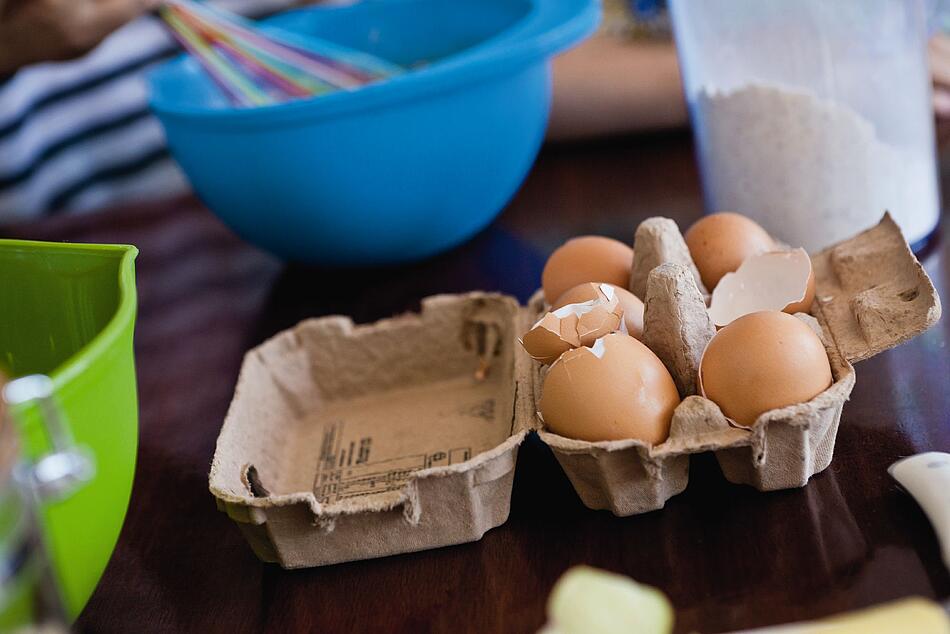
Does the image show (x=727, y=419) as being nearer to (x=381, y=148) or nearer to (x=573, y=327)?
(x=573, y=327)

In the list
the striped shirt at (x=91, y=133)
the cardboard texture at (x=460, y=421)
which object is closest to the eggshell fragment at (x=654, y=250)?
the cardboard texture at (x=460, y=421)

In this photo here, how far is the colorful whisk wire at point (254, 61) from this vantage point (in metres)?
0.97

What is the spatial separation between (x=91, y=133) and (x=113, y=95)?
72 mm

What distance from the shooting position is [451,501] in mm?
582

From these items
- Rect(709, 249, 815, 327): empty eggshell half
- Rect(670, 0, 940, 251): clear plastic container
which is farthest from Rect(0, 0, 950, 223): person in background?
Rect(709, 249, 815, 327): empty eggshell half

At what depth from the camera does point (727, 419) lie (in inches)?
21.8

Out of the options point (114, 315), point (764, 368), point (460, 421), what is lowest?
point (460, 421)

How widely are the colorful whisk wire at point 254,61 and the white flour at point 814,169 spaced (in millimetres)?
375

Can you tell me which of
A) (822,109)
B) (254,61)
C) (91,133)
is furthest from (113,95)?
(822,109)

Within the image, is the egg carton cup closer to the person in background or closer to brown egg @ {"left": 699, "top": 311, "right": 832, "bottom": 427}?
brown egg @ {"left": 699, "top": 311, "right": 832, "bottom": 427}

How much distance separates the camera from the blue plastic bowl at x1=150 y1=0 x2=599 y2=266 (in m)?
0.90

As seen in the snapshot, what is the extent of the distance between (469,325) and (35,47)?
29.7 inches

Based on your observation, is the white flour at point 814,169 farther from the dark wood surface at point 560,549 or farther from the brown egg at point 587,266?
the brown egg at point 587,266

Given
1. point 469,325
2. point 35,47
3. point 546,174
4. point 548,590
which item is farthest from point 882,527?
point 35,47
